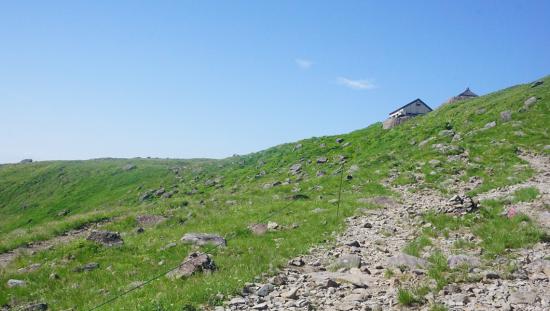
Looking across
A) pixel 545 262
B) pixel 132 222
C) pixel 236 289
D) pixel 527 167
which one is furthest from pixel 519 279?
pixel 132 222

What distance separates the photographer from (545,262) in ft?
37.7

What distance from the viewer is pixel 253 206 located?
87.0 feet

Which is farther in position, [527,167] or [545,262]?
[527,167]

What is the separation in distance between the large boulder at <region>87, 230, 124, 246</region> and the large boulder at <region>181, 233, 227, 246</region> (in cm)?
330

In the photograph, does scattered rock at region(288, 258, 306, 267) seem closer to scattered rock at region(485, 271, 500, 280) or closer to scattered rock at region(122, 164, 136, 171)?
scattered rock at region(485, 271, 500, 280)

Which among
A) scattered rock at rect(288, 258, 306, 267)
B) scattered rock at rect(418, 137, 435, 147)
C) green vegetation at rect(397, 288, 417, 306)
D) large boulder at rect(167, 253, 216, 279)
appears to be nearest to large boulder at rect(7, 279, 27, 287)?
large boulder at rect(167, 253, 216, 279)

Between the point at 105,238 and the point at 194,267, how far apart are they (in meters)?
7.61

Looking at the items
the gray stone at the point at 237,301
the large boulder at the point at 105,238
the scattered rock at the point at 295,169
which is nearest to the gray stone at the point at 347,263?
the gray stone at the point at 237,301

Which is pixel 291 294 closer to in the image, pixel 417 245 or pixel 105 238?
pixel 417 245

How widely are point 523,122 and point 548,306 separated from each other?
31105 mm

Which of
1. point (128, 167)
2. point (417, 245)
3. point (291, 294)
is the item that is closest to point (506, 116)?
point (417, 245)

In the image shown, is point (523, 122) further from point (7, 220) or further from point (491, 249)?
point (7, 220)

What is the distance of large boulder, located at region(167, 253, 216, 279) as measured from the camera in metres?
13.3

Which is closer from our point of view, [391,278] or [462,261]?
[391,278]
